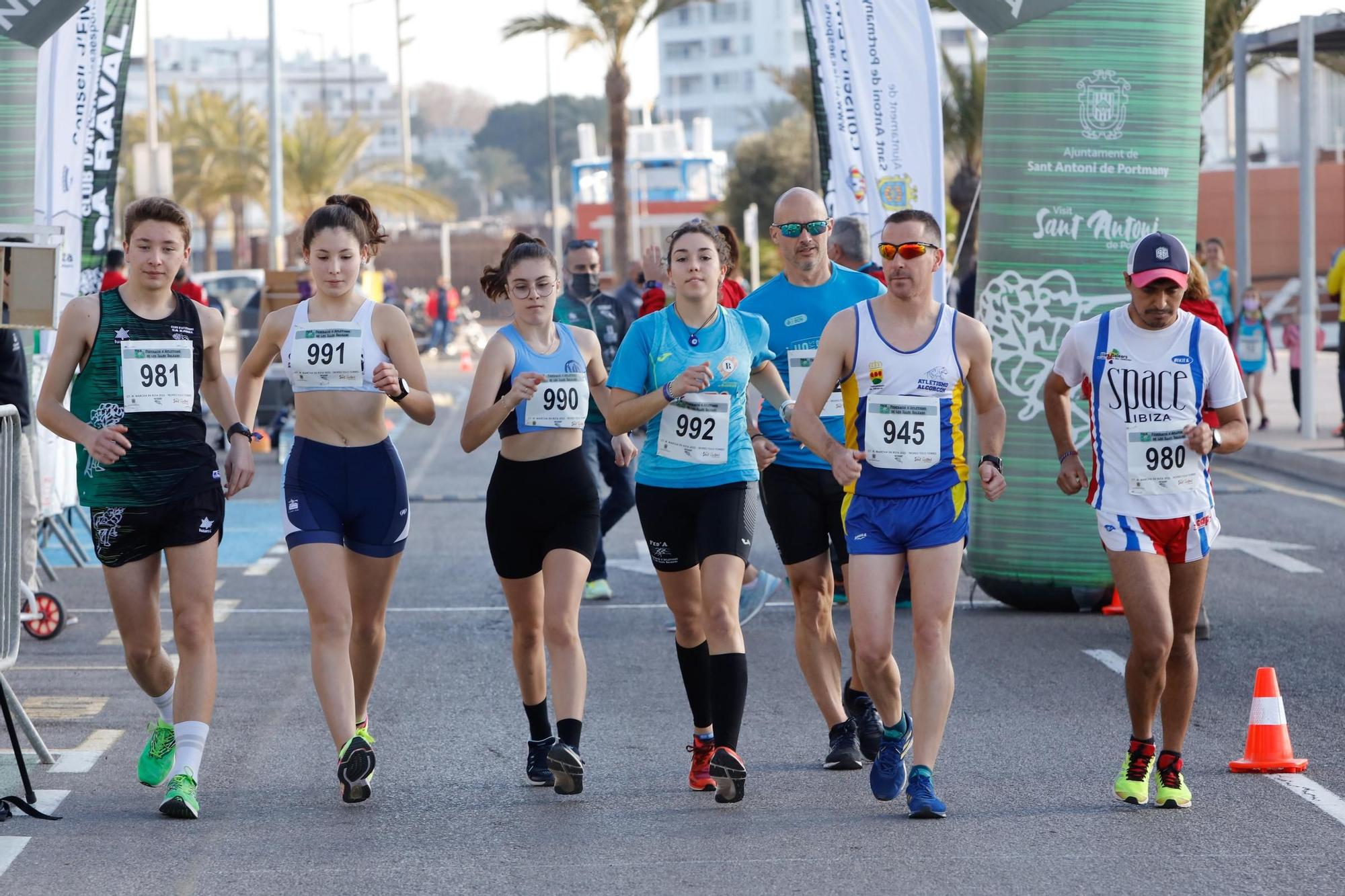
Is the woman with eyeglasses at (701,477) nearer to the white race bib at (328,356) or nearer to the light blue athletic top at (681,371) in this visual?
the light blue athletic top at (681,371)

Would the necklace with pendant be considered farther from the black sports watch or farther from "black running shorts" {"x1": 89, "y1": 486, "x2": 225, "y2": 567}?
"black running shorts" {"x1": 89, "y1": 486, "x2": 225, "y2": 567}

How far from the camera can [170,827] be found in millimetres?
6152

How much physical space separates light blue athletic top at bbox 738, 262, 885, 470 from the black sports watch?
189cm

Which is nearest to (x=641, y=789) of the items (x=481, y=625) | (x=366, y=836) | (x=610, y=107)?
(x=366, y=836)

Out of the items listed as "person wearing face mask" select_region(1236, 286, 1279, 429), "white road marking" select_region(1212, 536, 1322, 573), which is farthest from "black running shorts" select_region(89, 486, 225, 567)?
"person wearing face mask" select_region(1236, 286, 1279, 429)

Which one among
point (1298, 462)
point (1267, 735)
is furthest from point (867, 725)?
point (1298, 462)

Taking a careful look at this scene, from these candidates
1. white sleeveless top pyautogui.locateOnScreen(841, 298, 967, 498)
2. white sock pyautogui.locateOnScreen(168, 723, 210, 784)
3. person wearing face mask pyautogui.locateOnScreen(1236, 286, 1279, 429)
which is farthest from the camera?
person wearing face mask pyautogui.locateOnScreen(1236, 286, 1279, 429)

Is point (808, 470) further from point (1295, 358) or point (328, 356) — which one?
point (1295, 358)

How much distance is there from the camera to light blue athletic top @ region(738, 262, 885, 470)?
7.16 meters

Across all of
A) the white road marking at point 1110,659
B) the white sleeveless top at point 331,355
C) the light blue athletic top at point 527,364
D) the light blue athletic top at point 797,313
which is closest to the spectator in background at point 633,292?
the white road marking at point 1110,659

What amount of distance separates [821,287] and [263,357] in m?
2.11

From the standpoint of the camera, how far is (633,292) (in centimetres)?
1703

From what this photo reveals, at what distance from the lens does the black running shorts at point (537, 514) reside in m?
6.63

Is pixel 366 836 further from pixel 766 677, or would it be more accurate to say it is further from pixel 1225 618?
pixel 1225 618
